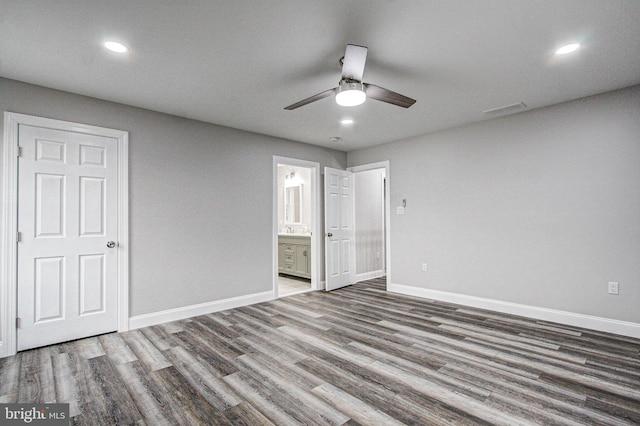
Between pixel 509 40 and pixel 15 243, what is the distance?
180 inches

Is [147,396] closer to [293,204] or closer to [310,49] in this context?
[310,49]

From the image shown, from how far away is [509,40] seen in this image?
239cm

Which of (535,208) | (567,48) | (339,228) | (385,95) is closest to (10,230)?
(385,95)

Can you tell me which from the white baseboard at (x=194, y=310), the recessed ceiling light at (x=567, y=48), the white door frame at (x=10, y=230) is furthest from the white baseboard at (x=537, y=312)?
the white door frame at (x=10, y=230)

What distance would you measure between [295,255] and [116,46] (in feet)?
15.7

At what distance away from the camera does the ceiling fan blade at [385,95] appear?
2574 mm

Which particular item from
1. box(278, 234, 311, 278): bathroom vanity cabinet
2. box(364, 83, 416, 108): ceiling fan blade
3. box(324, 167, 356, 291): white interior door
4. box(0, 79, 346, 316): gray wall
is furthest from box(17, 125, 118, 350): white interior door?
box(278, 234, 311, 278): bathroom vanity cabinet

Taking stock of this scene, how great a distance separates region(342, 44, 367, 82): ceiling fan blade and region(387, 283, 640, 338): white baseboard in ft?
11.4

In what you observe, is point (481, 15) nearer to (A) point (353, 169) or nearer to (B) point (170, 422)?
(B) point (170, 422)

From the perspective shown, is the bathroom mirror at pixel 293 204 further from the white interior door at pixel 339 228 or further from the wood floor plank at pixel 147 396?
the wood floor plank at pixel 147 396

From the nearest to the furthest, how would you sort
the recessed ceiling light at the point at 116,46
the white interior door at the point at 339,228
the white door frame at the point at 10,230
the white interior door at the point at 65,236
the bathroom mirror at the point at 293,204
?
Answer: the recessed ceiling light at the point at 116,46
the white door frame at the point at 10,230
the white interior door at the point at 65,236
the white interior door at the point at 339,228
the bathroom mirror at the point at 293,204

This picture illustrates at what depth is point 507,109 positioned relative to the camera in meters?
3.83

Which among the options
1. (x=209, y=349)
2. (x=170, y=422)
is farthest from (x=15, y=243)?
(x=170, y=422)

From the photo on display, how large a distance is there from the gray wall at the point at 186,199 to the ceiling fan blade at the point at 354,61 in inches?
98.9
